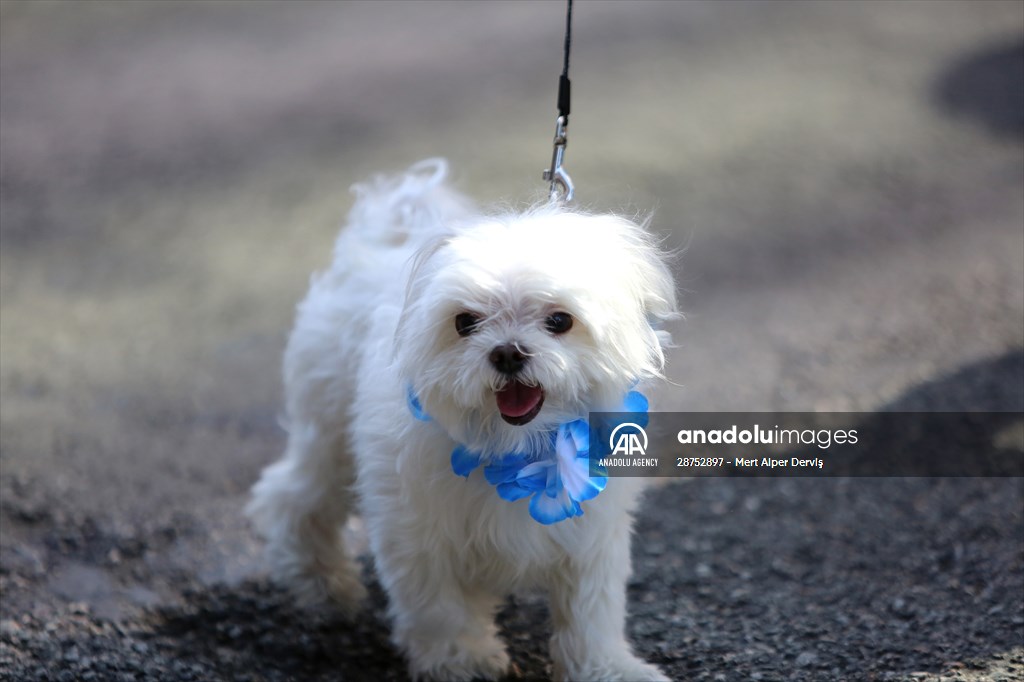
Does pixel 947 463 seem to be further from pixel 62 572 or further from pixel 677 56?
pixel 677 56

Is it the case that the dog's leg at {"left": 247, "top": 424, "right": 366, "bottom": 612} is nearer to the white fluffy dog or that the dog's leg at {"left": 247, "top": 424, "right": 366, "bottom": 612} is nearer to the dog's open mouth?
the white fluffy dog

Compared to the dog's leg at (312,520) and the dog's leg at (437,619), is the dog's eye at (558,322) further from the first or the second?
the dog's leg at (312,520)

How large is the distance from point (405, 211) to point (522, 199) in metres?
0.69

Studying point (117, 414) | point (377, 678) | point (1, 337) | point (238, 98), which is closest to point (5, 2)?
point (238, 98)

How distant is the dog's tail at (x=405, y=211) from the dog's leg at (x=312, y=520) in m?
0.73

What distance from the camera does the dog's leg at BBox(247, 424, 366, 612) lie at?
4.02 metres

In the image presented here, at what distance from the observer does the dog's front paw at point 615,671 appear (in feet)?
10.8

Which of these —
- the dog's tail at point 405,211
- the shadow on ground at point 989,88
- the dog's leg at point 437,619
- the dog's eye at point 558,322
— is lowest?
the dog's leg at point 437,619

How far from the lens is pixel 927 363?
5.87 m

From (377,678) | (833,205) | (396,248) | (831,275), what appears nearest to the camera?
(377,678)

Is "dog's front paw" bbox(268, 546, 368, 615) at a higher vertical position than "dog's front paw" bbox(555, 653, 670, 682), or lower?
higher

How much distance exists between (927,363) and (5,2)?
400 inches

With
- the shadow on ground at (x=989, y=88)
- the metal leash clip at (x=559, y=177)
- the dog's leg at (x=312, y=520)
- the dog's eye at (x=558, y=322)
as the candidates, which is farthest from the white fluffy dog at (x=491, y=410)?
the shadow on ground at (x=989, y=88)

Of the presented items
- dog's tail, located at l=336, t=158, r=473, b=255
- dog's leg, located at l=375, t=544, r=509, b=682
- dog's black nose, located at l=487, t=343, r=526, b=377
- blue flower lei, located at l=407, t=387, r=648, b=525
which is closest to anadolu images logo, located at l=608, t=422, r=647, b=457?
blue flower lei, located at l=407, t=387, r=648, b=525
